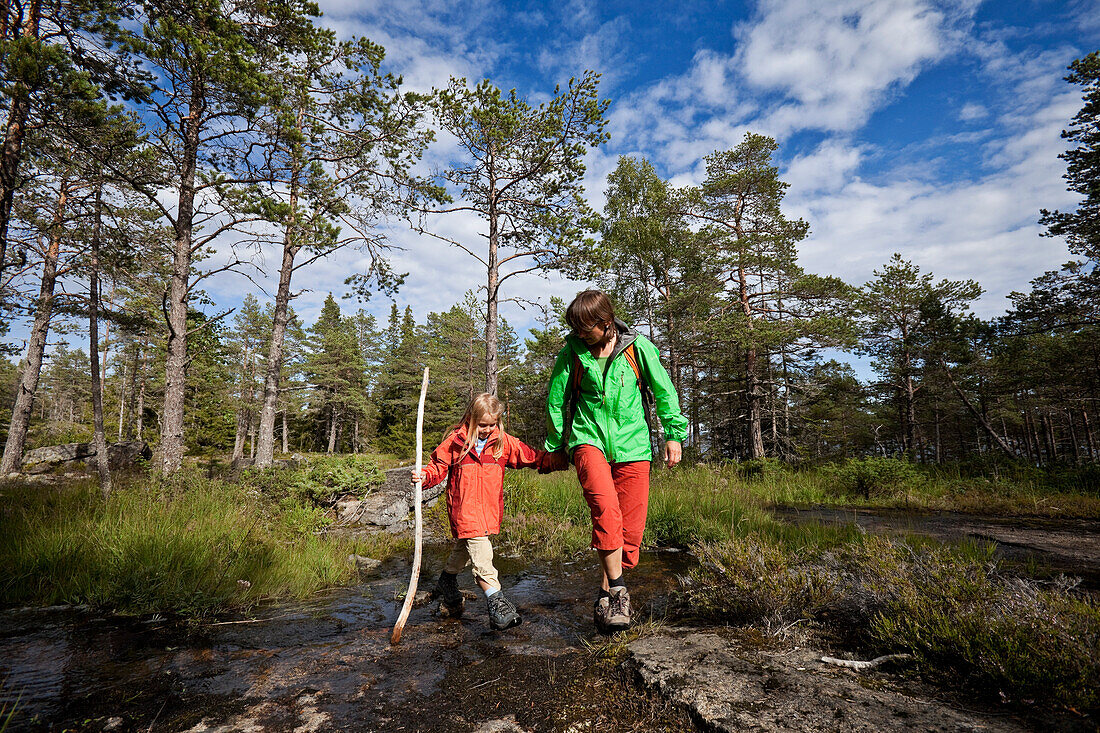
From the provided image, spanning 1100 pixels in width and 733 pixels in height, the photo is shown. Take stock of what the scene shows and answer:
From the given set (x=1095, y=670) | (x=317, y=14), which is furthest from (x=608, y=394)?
(x=317, y=14)

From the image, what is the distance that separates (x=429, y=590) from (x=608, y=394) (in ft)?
9.51

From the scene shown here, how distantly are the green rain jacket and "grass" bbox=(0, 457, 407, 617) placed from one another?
3.01 metres

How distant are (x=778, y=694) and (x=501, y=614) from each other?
1.91 meters

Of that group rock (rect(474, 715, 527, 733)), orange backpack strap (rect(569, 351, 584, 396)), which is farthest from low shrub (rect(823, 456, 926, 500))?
rock (rect(474, 715, 527, 733))

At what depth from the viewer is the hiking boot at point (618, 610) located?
285 cm

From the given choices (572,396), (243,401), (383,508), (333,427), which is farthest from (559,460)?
(243,401)

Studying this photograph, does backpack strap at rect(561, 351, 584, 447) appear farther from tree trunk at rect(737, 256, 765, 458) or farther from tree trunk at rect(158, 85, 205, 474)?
tree trunk at rect(737, 256, 765, 458)

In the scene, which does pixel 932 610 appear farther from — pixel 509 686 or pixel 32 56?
pixel 32 56

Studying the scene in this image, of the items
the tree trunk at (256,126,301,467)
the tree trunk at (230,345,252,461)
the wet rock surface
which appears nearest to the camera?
the wet rock surface

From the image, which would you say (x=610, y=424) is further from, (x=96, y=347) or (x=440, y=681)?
(x=96, y=347)

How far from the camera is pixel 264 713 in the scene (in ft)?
6.56

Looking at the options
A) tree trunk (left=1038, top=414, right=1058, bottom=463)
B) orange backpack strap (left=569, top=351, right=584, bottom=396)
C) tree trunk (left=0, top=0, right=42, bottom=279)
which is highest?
tree trunk (left=0, top=0, right=42, bottom=279)

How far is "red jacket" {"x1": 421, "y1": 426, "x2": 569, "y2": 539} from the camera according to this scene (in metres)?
3.49

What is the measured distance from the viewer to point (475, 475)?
3.60 metres
